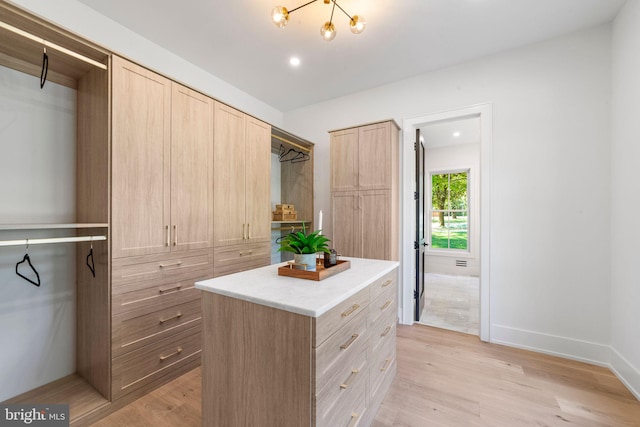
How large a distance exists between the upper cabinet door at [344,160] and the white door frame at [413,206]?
62 centimetres

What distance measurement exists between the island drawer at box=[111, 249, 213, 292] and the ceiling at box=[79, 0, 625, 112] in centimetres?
201

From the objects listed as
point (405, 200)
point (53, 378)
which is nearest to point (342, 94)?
point (405, 200)

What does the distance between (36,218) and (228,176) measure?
1352 millimetres

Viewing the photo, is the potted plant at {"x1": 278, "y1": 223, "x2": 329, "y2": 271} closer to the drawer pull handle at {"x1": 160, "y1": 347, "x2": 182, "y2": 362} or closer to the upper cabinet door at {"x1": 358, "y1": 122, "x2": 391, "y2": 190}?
the drawer pull handle at {"x1": 160, "y1": 347, "x2": 182, "y2": 362}

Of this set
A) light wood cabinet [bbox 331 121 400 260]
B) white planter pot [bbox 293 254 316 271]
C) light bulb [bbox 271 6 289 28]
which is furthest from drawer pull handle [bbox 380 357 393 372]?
light bulb [bbox 271 6 289 28]

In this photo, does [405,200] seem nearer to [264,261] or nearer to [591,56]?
[264,261]

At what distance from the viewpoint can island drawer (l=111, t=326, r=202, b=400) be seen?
1.76 metres

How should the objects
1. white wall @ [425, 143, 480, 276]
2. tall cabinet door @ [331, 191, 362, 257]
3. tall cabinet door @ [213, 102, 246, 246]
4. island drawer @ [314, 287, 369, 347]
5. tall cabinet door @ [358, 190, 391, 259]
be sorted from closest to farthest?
island drawer @ [314, 287, 369, 347] < tall cabinet door @ [213, 102, 246, 246] < tall cabinet door @ [358, 190, 391, 259] < tall cabinet door @ [331, 191, 362, 257] < white wall @ [425, 143, 480, 276]

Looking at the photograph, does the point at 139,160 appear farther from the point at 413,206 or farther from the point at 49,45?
the point at 413,206

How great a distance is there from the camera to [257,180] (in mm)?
2850

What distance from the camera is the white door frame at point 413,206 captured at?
9.14ft

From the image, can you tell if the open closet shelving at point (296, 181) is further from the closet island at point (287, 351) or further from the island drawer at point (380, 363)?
the closet island at point (287, 351)

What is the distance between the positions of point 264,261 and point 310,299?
188 centimetres

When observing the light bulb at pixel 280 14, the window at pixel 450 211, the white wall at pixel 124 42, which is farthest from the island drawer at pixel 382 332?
the window at pixel 450 211
